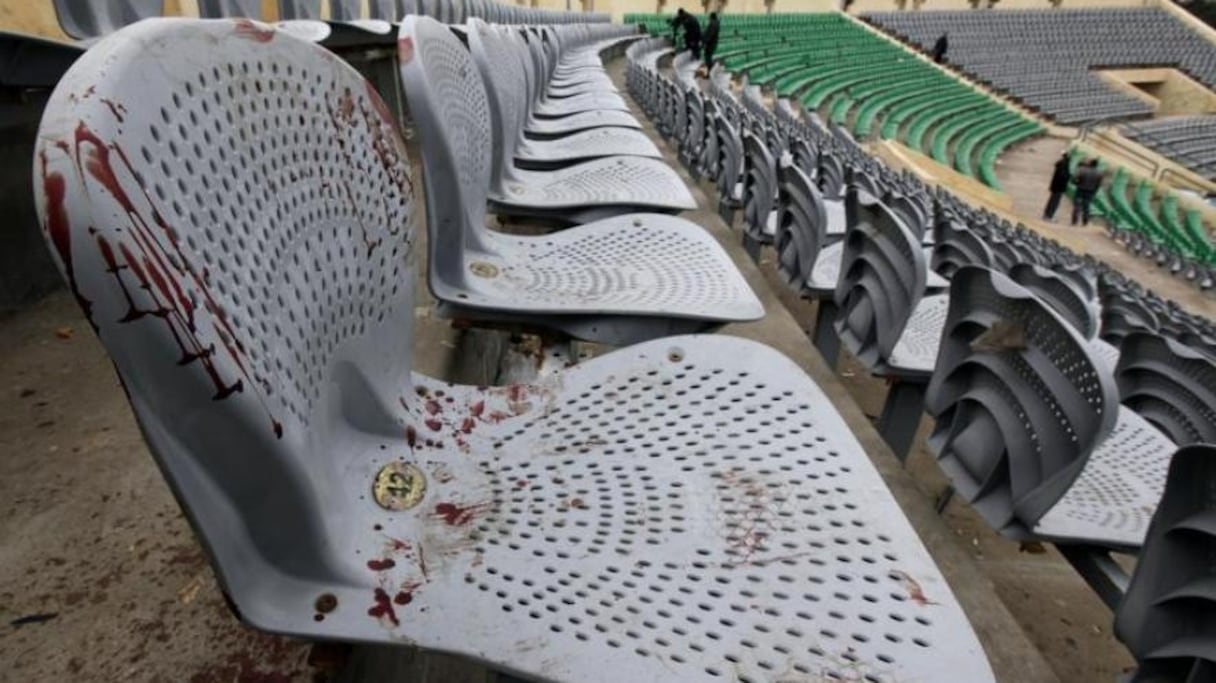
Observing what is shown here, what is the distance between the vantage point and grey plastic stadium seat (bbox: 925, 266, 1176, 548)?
93cm

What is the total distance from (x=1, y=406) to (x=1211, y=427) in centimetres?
232

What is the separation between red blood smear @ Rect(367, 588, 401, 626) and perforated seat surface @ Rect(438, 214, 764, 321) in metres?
0.52

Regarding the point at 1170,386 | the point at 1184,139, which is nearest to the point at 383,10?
the point at 1170,386

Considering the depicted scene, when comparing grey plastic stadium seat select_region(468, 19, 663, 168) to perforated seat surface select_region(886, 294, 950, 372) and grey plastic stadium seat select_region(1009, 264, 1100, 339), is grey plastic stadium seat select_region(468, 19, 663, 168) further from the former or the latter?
grey plastic stadium seat select_region(1009, 264, 1100, 339)

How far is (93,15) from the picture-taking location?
92cm

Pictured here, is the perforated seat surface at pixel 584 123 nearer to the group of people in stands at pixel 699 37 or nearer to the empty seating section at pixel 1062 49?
the group of people in stands at pixel 699 37

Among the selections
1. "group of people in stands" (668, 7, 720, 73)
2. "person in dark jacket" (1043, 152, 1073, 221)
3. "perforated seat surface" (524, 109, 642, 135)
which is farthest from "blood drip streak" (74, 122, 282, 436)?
"person in dark jacket" (1043, 152, 1073, 221)

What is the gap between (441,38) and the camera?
1113 mm

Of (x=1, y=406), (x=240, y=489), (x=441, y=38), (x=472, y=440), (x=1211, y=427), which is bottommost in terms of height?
(x=1211, y=427)

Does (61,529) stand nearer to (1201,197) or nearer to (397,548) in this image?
(397,548)

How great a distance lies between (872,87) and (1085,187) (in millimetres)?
5773

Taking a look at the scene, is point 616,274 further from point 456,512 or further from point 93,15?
point 93,15

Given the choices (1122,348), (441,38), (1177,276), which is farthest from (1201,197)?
(441,38)

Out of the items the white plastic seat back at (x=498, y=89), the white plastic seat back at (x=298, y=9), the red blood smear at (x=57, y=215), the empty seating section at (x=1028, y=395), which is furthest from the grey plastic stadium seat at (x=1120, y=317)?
the red blood smear at (x=57, y=215)
